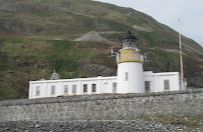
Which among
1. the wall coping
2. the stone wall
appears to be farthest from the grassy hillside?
the stone wall

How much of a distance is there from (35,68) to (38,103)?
23.4 m

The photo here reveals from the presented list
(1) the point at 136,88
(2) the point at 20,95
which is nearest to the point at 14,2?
(2) the point at 20,95

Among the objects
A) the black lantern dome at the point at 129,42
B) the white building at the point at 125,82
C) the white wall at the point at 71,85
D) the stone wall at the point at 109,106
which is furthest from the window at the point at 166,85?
the stone wall at the point at 109,106

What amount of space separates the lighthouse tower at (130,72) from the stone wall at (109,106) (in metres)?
3.98

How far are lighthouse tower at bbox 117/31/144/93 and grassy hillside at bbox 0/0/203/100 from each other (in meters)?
15.1

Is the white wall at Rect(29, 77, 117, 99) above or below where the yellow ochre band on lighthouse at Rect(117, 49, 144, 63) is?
below

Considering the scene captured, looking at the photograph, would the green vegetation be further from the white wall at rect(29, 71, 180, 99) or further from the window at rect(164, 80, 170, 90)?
the window at rect(164, 80, 170, 90)

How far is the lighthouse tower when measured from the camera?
116 feet

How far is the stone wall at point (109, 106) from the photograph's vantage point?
28.9 meters

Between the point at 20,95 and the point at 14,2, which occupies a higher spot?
the point at 14,2

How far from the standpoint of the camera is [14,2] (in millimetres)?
125188

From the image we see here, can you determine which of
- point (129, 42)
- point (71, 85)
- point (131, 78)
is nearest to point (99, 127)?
point (131, 78)

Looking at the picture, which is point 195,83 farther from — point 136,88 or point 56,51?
point 136,88

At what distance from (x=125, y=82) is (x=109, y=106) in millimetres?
5046
